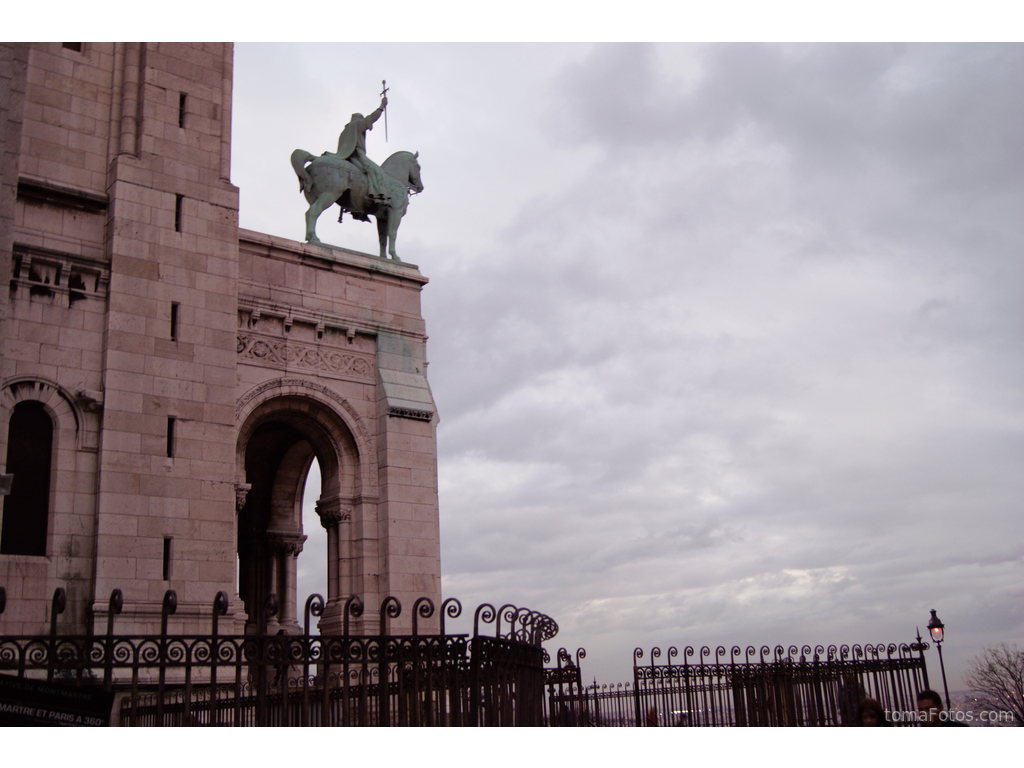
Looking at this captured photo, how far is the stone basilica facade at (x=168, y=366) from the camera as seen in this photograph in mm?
17875

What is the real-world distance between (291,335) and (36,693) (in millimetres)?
15698

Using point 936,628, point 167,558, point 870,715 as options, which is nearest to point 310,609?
point 870,715

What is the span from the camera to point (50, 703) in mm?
7707

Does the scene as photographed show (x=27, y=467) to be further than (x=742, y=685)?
No

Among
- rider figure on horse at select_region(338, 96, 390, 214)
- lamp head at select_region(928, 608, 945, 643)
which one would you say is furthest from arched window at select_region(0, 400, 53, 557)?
lamp head at select_region(928, 608, 945, 643)

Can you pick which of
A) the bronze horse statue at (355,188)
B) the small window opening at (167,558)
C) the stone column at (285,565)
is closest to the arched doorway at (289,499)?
the stone column at (285,565)

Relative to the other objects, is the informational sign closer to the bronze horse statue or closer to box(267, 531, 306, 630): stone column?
the bronze horse statue

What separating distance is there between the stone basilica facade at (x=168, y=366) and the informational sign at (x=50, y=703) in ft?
30.6

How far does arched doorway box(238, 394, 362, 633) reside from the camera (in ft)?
75.0

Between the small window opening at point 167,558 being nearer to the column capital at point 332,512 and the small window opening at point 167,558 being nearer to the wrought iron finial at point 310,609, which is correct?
the column capital at point 332,512

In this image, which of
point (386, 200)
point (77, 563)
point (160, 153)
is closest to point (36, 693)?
point (77, 563)

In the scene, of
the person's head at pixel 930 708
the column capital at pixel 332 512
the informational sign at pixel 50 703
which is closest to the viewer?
the informational sign at pixel 50 703

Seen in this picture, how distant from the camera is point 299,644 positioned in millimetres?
8625

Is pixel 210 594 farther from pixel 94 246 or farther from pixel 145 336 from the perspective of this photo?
pixel 94 246
